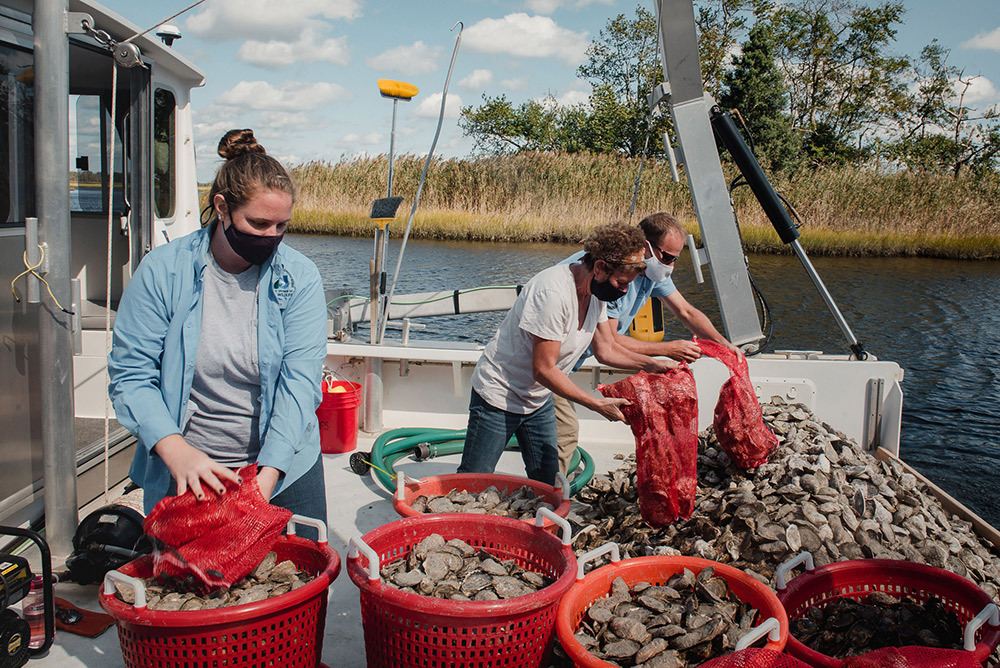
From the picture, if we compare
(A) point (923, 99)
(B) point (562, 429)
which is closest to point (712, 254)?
(B) point (562, 429)

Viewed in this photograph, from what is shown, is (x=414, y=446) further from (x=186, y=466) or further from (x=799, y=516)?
(x=186, y=466)

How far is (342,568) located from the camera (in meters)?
3.27

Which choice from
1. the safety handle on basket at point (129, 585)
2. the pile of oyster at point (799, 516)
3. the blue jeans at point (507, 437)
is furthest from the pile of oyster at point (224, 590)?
the pile of oyster at point (799, 516)

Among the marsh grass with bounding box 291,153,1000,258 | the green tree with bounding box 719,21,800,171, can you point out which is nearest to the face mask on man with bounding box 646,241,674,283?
the marsh grass with bounding box 291,153,1000,258

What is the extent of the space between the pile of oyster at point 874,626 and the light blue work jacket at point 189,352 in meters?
1.52

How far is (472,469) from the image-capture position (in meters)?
3.17

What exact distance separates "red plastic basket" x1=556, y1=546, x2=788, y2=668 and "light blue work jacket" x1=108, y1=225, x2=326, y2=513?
2.79 feet

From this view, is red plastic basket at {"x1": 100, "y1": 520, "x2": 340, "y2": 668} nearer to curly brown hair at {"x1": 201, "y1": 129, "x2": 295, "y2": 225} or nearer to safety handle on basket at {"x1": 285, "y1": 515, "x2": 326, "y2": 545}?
safety handle on basket at {"x1": 285, "y1": 515, "x2": 326, "y2": 545}

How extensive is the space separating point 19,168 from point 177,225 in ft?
5.35

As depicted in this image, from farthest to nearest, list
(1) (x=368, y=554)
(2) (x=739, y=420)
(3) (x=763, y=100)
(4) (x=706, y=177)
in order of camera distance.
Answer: (3) (x=763, y=100), (4) (x=706, y=177), (2) (x=739, y=420), (1) (x=368, y=554)

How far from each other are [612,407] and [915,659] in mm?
1370

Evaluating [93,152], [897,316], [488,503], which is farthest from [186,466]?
[897,316]

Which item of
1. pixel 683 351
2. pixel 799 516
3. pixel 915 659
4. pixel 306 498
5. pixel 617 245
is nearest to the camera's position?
pixel 915 659

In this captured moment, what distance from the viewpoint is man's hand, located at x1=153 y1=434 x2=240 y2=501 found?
1775 millimetres
